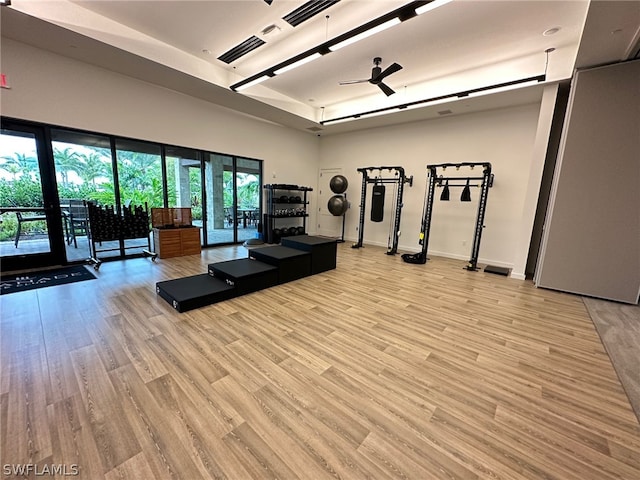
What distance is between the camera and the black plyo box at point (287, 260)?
14.0 feet

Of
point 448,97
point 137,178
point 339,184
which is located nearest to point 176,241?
point 137,178

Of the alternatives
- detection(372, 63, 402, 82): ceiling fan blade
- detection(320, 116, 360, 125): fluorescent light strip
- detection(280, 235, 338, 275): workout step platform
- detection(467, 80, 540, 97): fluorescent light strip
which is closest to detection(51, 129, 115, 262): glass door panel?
detection(280, 235, 338, 275): workout step platform

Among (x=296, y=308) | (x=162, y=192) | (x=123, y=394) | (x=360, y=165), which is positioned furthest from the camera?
(x=360, y=165)

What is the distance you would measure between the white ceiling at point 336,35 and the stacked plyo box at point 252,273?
134 inches

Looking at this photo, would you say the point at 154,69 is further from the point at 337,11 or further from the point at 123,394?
the point at 123,394

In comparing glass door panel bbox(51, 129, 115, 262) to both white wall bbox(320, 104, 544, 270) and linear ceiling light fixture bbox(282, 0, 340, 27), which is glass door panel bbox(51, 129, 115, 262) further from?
white wall bbox(320, 104, 544, 270)

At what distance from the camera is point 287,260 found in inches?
170

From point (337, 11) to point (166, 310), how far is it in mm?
4506

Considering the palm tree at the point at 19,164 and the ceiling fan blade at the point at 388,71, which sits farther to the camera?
the palm tree at the point at 19,164

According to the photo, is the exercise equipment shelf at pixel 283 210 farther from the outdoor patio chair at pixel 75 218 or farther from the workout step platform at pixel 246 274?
the outdoor patio chair at pixel 75 218

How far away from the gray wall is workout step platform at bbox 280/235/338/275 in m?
3.74

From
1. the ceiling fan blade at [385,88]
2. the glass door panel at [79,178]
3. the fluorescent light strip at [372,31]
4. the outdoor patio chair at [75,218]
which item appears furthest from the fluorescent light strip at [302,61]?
the outdoor patio chair at [75,218]

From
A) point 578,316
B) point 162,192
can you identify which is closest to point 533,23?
point 578,316

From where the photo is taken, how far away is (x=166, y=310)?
3146mm
